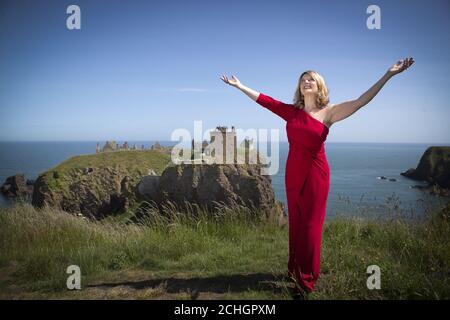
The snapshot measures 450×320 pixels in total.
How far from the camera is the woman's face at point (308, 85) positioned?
3922 mm

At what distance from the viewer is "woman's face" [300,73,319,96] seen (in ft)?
Result: 12.9

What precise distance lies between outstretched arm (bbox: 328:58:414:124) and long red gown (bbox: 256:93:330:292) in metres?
0.22

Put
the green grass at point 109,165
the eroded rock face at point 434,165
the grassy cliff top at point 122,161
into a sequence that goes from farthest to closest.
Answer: the eroded rock face at point 434,165 < the grassy cliff top at point 122,161 < the green grass at point 109,165

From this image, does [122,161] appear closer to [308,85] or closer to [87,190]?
[87,190]

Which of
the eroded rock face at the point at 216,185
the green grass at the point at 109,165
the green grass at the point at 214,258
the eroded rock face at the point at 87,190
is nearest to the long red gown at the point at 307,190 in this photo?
the green grass at the point at 214,258

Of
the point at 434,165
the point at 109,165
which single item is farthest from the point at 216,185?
the point at 434,165

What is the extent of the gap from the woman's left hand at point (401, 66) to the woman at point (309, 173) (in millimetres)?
381

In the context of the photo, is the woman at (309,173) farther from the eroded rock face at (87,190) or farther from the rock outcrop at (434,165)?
the rock outcrop at (434,165)

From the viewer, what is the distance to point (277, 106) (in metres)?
4.25

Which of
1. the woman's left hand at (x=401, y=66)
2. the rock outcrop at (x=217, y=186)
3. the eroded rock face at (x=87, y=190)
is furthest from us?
the eroded rock face at (x=87, y=190)

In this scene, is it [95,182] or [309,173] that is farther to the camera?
[95,182]

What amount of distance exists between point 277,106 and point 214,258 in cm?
249

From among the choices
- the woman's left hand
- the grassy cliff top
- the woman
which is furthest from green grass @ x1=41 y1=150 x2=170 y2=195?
the woman's left hand
